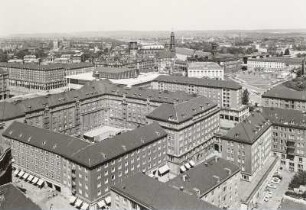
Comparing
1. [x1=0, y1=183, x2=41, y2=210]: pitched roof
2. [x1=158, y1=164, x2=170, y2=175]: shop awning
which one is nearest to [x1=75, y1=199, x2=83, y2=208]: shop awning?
[x1=158, y1=164, x2=170, y2=175]: shop awning

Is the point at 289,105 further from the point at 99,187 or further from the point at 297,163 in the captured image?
the point at 99,187

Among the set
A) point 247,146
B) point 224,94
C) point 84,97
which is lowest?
point 247,146

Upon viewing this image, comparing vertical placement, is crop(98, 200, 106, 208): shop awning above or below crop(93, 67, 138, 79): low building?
below

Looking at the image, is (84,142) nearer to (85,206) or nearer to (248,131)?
(85,206)

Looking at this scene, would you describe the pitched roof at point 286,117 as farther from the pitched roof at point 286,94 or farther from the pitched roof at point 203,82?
the pitched roof at point 203,82

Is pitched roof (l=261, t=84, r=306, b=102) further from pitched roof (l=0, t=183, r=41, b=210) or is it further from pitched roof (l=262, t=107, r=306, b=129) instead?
pitched roof (l=0, t=183, r=41, b=210)

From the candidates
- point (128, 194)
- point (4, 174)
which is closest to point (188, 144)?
point (128, 194)

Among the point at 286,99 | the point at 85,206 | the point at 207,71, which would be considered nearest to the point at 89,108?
the point at 85,206
